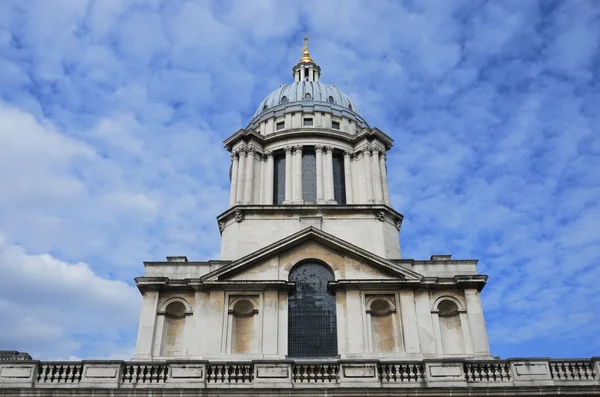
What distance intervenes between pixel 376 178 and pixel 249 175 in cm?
776

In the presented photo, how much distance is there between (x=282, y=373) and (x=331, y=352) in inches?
320

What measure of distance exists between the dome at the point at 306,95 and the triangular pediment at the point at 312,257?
50.3 ft

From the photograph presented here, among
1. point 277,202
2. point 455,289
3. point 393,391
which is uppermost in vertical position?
point 277,202

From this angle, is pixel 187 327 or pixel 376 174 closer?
pixel 187 327

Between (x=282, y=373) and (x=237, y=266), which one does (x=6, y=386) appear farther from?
(x=237, y=266)

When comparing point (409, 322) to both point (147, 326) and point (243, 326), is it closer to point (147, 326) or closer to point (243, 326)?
point (243, 326)

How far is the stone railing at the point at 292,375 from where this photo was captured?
61.6ft

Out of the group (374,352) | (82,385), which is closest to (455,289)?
(374,352)

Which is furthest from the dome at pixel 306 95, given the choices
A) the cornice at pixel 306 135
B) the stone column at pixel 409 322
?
the stone column at pixel 409 322

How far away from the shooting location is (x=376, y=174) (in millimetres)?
35812

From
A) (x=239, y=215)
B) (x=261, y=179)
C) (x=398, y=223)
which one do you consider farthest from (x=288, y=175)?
(x=398, y=223)

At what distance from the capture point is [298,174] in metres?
35.9

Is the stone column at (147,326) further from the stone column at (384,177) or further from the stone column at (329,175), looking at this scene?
the stone column at (384,177)

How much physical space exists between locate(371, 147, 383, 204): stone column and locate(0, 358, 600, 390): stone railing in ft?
53.0
